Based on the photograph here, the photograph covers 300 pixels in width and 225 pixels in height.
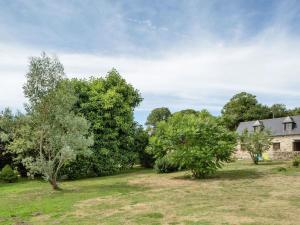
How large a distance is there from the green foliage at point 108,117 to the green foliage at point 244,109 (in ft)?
127

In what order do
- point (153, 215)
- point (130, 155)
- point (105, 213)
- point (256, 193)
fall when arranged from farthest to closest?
point (130, 155), point (256, 193), point (105, 213), point (153, 215)

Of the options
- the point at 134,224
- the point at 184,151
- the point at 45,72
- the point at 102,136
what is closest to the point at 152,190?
the point at 184,151

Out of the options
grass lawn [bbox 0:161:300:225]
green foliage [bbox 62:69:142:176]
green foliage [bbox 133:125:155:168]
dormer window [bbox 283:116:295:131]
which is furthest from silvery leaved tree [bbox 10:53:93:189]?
dormer window [bbox 283:116:295:131]

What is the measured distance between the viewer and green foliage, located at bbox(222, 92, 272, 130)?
6688cm

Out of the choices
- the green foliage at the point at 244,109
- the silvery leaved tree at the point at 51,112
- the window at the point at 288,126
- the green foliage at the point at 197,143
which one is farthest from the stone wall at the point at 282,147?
the silvery leaved tree at the point at 51,112

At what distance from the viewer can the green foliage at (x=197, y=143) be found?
2130 cm

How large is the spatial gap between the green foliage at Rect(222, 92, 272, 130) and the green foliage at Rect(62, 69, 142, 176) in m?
38.8

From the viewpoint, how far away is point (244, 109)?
68.9 metres

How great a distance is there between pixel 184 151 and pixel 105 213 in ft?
35.3

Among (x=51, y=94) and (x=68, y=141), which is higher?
(x=51, y=94)

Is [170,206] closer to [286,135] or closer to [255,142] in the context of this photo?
[255,142]

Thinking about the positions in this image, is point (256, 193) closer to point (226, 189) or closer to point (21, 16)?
point (226, 189)

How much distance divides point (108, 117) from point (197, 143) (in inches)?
414

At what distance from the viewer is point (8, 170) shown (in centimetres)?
2752
